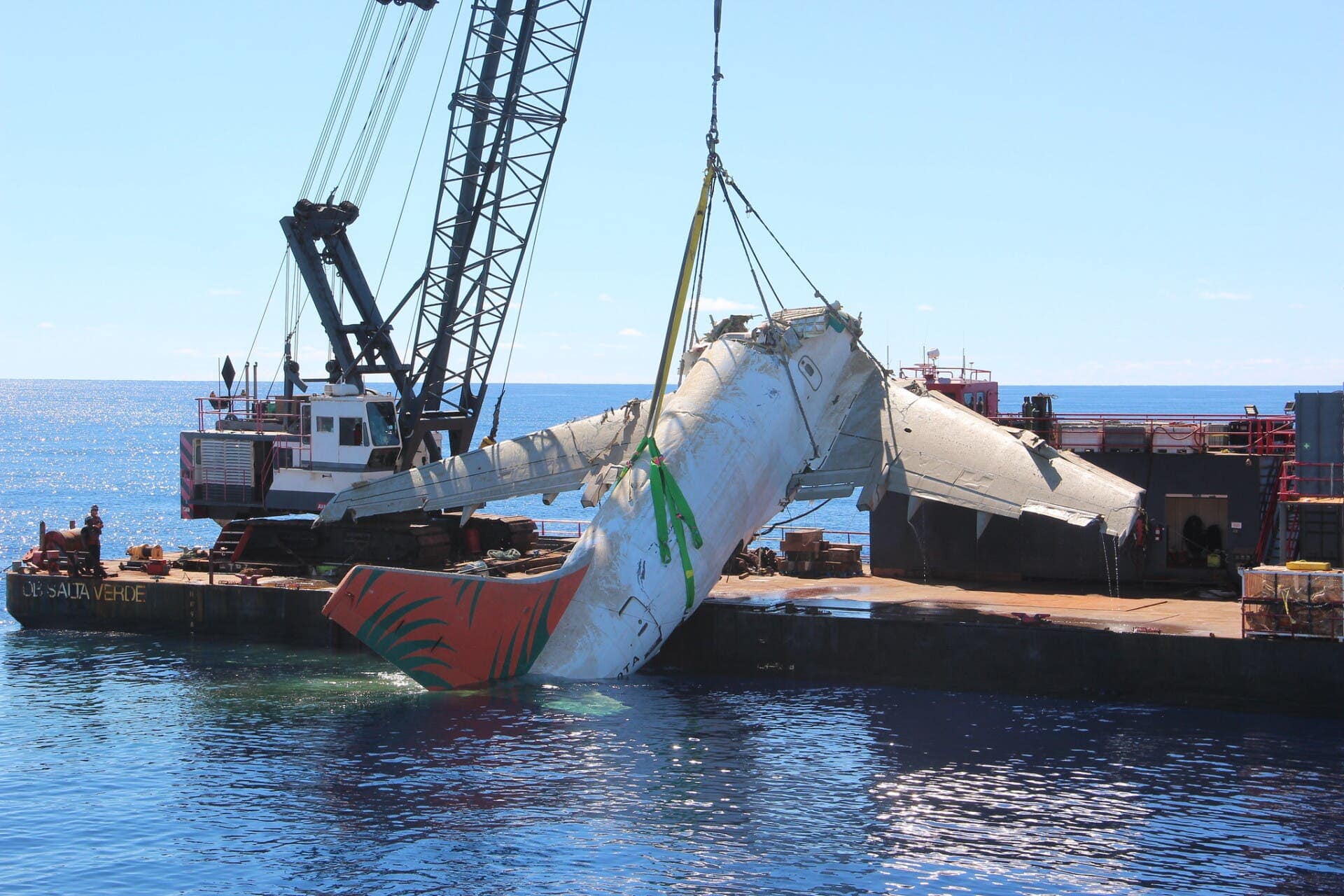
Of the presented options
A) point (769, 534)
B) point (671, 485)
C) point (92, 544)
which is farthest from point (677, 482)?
point (92, 544)

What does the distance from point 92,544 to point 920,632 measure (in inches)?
1263

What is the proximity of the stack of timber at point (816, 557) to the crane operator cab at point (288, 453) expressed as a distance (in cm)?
1614

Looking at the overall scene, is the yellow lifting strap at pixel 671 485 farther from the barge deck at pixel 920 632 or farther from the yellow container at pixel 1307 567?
the yellow container at pixel 1307 567

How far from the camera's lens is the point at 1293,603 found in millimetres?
37094

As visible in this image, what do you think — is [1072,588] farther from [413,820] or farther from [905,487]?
[413,820]

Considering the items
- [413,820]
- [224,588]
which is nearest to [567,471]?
[224,588]

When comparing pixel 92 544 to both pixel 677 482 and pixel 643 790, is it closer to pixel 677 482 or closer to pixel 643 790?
pixel 677 482

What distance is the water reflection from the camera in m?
26.5

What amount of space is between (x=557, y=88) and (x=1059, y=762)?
114 feet

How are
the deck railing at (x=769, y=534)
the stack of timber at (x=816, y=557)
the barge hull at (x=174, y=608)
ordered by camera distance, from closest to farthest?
the barge hull at (x=174, y=608), the stack of timber at (x=816, y=557), the deck railing at (x=769, y=534)

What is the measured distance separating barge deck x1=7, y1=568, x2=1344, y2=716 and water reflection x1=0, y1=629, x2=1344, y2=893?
934 mm

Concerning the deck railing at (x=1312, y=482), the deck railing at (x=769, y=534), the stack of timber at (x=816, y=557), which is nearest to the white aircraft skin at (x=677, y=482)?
the deck railing at (x=1312, y=482)

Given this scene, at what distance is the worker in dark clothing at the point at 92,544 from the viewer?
171ft

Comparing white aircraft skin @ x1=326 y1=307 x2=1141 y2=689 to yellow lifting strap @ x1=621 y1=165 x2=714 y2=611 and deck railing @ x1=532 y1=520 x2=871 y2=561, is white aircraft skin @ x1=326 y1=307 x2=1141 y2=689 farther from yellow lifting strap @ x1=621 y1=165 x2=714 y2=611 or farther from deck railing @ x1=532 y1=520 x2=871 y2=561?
deck railing @ x1=532 y1=520 x2=871 y2=561
